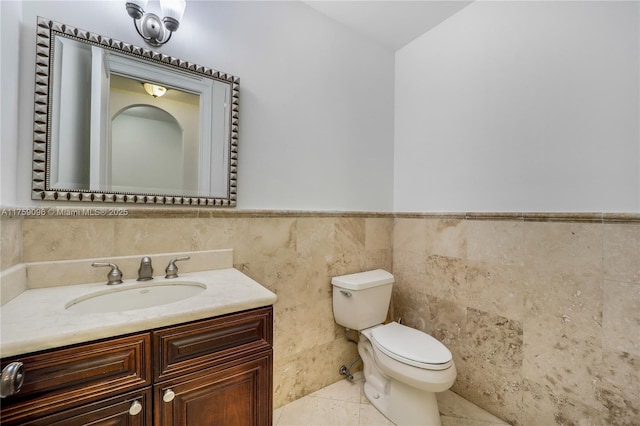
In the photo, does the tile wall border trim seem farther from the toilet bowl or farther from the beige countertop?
the toilet bowl

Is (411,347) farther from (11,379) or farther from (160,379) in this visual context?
(11,379)

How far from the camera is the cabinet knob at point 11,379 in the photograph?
60 centimetres

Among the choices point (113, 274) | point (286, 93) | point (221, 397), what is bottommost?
point (221, 397)

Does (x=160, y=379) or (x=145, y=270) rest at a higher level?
(x=145, y=270)

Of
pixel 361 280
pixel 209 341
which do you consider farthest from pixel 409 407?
pixel 209 341

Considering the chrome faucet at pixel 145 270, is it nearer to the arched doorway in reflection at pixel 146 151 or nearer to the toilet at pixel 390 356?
the arched doorway in reflection at pixel 146 151

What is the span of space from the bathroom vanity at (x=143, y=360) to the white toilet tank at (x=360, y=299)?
85cm

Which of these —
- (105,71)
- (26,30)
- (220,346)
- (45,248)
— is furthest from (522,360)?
(26,30)

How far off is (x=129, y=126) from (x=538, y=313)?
2247mm

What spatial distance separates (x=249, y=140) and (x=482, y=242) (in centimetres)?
154

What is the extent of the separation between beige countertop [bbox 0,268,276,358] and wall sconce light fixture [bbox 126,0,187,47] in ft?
3.67

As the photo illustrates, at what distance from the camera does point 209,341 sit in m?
0.89

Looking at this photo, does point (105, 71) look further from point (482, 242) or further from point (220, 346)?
point (482, 242)

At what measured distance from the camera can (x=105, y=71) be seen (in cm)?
118
